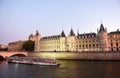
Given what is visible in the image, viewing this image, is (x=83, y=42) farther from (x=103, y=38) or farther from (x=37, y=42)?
(x=37, y=42)

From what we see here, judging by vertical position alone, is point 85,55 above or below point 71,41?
below

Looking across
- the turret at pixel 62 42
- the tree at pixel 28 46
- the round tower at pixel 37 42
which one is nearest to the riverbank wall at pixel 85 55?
the turret at pixel 62 42

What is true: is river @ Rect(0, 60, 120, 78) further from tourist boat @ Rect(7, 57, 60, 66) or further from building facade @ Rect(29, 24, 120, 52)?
building facade @ Rect(29, 24, 120, 52)

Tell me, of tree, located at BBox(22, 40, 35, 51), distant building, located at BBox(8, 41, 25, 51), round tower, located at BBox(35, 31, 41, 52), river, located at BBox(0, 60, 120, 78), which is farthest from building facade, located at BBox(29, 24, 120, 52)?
river, located at BBox(0, 60, 120, 78)

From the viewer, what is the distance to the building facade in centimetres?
4553

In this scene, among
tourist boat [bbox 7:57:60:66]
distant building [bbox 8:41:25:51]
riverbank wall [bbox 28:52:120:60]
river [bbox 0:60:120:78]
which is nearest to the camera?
river [bbox 0:60:120:78]

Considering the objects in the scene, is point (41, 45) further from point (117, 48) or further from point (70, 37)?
point (117, 48)

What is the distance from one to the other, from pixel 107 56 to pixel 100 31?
30.1 ft

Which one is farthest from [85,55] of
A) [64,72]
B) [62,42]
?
[64,72]

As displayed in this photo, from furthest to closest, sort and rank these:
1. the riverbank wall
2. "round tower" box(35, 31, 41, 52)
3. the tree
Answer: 1. the tree
2. "round tower" box(35, 31, 41, 52)
3. the riverbank wall

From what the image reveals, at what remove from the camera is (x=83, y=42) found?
51312 millimetres

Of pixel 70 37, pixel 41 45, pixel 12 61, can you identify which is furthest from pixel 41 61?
pixel 41 45

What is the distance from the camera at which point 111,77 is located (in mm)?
18469

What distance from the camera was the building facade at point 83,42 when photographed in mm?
45531
